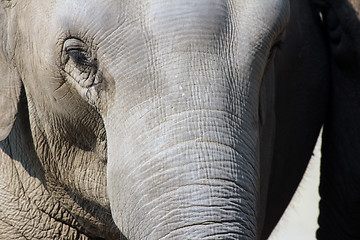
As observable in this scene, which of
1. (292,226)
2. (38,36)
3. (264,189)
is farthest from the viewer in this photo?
(292,226)

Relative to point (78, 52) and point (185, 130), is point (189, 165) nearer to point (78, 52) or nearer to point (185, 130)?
point (185, 130)

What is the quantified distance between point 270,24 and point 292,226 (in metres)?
3.72

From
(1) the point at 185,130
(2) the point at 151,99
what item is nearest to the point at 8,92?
(2) the point at 151,99

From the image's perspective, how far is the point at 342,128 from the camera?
12.8 feet

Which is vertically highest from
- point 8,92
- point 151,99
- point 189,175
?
point 151,99

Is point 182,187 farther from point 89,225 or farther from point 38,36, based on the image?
point 89,225

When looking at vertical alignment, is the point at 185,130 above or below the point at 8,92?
above

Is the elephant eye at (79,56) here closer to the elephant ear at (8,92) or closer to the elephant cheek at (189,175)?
the elephant cheek at (189,175)

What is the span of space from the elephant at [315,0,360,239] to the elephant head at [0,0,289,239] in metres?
1.19

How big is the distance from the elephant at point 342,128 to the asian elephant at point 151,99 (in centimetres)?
117

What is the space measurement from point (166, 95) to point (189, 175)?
0.24 m

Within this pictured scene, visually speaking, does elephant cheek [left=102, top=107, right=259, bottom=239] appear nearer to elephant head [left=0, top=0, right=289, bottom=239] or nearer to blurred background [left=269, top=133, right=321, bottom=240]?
elephant head [left=0, top=0, right=289, bottom=239]

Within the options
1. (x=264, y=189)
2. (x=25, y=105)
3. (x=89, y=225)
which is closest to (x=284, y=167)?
(x=264, y=189)

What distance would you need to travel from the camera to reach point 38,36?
2604 mm
